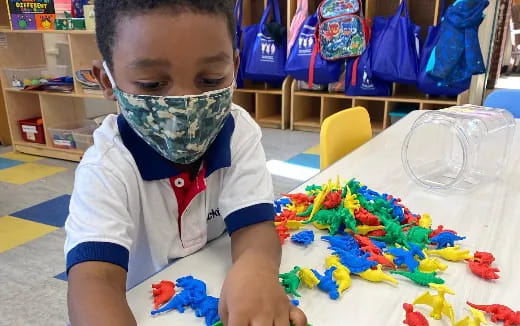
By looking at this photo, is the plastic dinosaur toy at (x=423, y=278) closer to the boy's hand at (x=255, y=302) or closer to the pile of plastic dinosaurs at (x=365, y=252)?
the pile of plastic dinosaurs at (x=365, y=252)

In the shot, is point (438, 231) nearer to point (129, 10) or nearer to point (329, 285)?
point (329, 285)

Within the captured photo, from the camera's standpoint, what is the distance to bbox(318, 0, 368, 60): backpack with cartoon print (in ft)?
8.92

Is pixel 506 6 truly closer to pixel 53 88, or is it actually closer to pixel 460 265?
pixel 53 88

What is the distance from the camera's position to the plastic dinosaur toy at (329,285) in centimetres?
52

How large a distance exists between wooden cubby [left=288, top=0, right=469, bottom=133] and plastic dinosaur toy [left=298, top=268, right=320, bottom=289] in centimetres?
241

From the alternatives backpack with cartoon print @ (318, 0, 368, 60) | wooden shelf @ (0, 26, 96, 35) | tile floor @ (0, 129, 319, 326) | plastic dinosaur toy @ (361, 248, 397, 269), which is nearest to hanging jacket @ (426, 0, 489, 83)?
backpack with cartoon print @ (318, 0, 368, 60)

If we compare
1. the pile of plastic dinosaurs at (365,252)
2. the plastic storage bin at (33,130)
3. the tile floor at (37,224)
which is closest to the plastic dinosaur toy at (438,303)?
the pile of plastic dinosaurs at (365,252)

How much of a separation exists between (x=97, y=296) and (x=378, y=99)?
2627mm

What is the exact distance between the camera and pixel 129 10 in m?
0.53

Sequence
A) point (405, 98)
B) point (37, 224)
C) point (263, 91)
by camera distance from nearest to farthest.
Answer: point (37, 224)
point (405, 98)
point (263, 91)

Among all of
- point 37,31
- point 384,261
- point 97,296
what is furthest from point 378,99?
point 97,296

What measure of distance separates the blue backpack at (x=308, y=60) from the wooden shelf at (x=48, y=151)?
4.55ft

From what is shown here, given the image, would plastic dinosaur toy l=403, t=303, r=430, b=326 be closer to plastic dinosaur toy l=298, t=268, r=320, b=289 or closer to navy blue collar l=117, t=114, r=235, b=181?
plastic dinosaur toy l=298, t=268, r=320, b=289

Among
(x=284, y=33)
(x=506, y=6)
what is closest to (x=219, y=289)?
(x=284, y=33)
